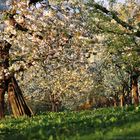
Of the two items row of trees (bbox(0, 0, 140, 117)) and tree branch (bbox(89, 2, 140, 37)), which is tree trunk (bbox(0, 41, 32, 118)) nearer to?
row of trees (bbox(0, 0, 140, 117))

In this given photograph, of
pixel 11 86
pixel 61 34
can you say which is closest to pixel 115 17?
pixel 61 34

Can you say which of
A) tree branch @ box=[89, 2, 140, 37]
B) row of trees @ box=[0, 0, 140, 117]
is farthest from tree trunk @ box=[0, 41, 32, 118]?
tree branch @ box=[89, 2, 140, 37]

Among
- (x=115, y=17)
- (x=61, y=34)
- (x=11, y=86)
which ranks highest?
(x=115, y=17)

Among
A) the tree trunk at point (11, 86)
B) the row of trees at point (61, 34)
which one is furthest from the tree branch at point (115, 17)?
the tree trunk at point (11, 86)

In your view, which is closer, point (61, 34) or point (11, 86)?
point (61, 34)

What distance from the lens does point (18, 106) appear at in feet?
102

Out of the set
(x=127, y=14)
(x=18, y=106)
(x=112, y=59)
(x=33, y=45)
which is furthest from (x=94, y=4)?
(x=127, y=14)

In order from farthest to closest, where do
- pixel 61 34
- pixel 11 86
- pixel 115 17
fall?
1. pixel 11 86
2. pixel 61 34
3. pixel 115 17

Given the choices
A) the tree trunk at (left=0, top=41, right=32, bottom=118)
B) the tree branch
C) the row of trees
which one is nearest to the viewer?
the tree branch

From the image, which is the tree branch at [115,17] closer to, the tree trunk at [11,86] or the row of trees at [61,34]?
the row of trees at [61,34]

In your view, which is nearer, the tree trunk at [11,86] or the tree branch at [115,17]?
the tree branch at [115,17]

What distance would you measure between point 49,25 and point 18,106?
7004 mm

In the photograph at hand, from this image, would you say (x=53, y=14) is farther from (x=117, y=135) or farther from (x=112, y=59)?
(x=117, y=135)

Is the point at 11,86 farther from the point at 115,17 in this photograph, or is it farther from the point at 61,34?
the point at 115,17
